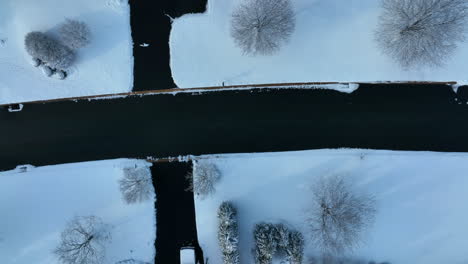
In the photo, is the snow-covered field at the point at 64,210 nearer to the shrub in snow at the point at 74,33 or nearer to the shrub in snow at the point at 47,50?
the shrub in snow at the point at 47,50

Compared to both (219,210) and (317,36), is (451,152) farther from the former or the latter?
(219,210)

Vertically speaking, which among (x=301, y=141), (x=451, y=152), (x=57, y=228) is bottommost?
(x=57, y=228)

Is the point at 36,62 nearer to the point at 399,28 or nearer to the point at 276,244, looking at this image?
the point at 276,244

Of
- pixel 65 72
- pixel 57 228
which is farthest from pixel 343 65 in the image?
pixel 57 228

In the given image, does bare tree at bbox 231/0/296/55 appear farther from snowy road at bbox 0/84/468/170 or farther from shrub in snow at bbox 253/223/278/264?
shrub in snow at bbox 253/223/278/264

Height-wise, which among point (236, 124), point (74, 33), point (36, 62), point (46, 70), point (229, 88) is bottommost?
point (236, 124)

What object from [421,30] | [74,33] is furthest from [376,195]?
[74,33]

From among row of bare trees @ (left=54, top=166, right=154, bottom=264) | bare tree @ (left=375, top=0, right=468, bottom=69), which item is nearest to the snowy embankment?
row of bare trees @ (left=54, top=166, right=154, bottom=264)
